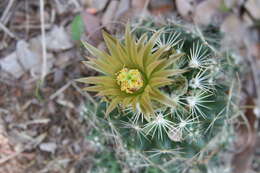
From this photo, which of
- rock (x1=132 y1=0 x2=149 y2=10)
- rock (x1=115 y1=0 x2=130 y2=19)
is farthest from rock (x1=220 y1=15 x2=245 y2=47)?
rock (x1=115 y1=0 x2=130 y2=19)

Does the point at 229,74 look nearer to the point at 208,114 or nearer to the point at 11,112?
the point at 208,114

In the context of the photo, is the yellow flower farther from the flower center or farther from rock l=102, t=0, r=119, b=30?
rock l=102, t=0, r=119, b=30

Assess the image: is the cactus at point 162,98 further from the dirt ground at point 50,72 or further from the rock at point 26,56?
the rock at point 26,56

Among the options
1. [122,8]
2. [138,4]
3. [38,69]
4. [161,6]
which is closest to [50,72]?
[38,69]

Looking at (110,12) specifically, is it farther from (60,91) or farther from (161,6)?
(60,91)

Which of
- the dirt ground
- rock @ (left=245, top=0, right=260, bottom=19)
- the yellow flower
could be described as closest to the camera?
the yellow flower

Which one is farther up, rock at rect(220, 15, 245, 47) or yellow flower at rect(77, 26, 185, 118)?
yellow flower at rect(77, 26, 185, 118)

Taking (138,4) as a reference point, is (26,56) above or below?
below
